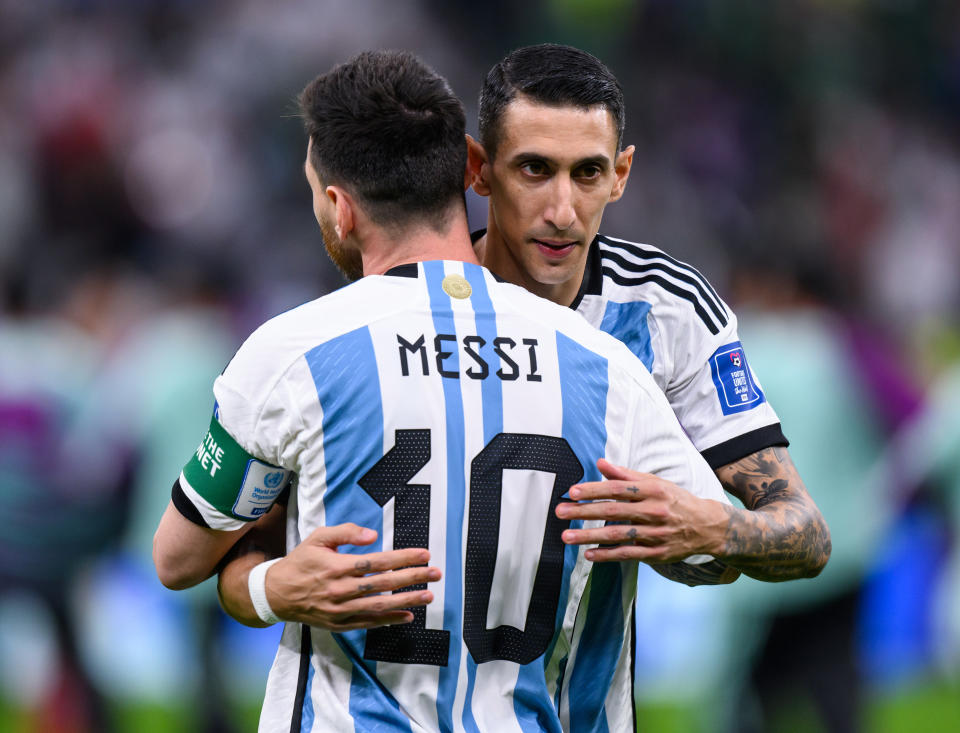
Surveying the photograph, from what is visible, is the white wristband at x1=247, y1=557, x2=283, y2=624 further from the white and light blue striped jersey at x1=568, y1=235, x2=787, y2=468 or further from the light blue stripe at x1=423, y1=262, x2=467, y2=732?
the white and light blue striped jersey at x1=568, y1=235, x2=787, y2=468

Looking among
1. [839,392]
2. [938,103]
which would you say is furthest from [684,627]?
[938,103]

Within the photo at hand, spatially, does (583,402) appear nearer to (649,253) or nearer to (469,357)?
(469,357)

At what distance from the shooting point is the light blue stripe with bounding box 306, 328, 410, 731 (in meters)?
2.04

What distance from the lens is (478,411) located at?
6.82 feet

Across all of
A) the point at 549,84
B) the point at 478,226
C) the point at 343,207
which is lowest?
the point at 343,207

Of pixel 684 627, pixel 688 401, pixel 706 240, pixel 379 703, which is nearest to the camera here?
pixel 379 703

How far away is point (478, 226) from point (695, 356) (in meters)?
5.68

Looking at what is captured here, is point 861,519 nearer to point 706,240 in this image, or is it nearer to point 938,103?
point 706,240

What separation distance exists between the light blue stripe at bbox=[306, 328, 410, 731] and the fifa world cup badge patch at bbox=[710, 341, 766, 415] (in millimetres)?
1022

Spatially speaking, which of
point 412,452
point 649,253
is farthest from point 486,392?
point 649,253

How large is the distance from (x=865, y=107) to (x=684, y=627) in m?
5.90

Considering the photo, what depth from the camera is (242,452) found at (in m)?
2.09

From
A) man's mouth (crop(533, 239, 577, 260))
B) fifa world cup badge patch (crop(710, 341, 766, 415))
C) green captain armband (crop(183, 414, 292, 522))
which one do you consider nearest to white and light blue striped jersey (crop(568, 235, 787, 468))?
fifa world cup badge patch (crop(710, 341, 766, 415))

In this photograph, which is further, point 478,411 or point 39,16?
point 39,16
